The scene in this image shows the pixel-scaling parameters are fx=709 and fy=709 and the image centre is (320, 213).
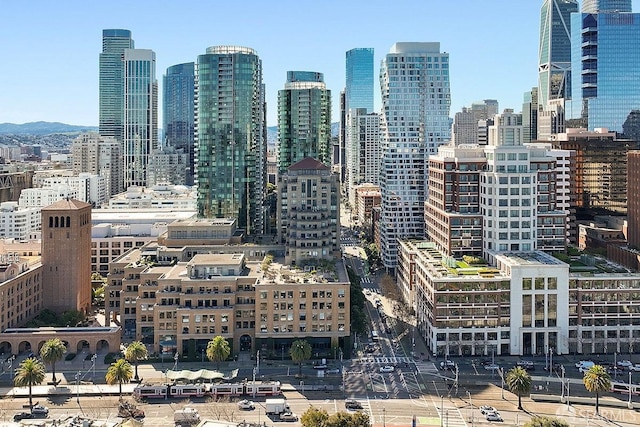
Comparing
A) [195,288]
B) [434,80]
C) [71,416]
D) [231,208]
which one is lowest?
[71,416]

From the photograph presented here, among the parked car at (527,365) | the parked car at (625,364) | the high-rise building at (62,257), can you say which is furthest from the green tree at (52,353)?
the parked car at (625,364)

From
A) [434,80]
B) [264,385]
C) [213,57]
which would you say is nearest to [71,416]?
[264,385]

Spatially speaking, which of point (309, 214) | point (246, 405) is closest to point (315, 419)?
point (246, 405)

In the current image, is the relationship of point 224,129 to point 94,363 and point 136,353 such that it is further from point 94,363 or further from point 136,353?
point 136,353

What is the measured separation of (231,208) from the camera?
643ft

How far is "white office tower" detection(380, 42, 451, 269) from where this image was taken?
19225 centimetres

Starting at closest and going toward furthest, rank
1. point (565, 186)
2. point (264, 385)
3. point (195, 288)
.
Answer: point (264, 385)
point (195, 288)
point (565, 186)

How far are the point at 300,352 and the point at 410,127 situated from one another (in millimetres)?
97879

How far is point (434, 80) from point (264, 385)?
118m

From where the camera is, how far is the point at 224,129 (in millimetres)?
194000

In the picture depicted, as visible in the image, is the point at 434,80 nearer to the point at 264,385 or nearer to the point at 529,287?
the point at 529,287

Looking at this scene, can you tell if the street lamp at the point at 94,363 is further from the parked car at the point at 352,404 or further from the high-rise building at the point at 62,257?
the parked car at the point at 352,404

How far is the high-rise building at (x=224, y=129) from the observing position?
633 feet

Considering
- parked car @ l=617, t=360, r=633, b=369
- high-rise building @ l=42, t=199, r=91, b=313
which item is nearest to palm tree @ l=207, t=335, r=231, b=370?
high-rise building @ l=42, t=199, r=91, b=313
